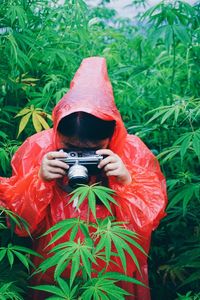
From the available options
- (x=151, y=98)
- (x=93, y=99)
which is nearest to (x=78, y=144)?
(x=93, y=99)

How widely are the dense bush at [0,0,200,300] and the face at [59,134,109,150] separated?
0.29 metres

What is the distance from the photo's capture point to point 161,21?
1.96 metres

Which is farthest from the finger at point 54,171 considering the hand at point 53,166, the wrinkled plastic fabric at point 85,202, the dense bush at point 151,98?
the dense bush at point 151,98

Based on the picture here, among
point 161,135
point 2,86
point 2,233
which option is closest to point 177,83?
point 161,135

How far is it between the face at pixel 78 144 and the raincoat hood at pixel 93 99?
5 cm

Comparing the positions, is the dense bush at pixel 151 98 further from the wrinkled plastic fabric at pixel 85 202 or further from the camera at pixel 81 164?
the camera at pixel 81 164

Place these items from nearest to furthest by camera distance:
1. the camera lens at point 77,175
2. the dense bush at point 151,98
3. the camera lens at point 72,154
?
the camera lens at point 77,175
the camera lens at point 72,154
the dense bush at point 151,98

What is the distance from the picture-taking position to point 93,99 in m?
1.69

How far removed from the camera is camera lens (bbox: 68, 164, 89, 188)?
145cm

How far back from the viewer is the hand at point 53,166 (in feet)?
4.99

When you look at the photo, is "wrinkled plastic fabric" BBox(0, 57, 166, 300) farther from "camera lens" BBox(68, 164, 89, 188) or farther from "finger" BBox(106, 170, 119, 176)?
"camera lens" BBox(68, 164, 89, 188)

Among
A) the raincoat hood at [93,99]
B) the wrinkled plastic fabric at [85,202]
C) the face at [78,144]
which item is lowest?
the wrinkled plastic fabric at [85,202]

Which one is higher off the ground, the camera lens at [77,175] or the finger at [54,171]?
the camera lens at [77,175]

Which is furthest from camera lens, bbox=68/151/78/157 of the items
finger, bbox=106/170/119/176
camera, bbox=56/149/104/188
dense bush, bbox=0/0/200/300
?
dense bush, bbox=0/0/200/300
